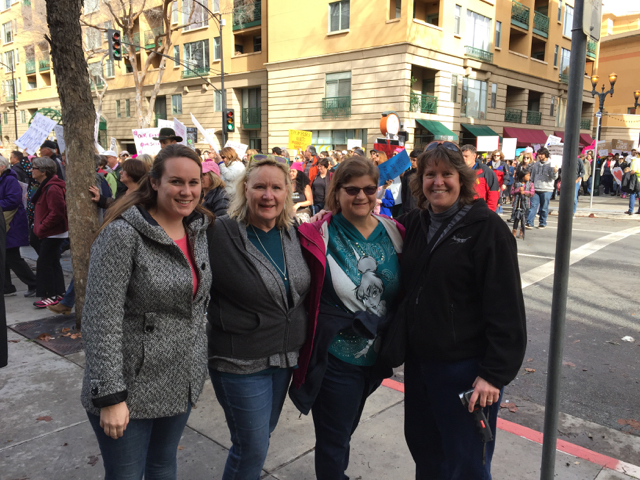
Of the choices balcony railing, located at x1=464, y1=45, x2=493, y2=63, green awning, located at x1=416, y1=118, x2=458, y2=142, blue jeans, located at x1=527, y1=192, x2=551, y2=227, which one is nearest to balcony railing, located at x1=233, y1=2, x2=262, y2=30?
balcony railing, located at x1=464, y1=45, x2=493, y2=63

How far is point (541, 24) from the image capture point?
35.2m

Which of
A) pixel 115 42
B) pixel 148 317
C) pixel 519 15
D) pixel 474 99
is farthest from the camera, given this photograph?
pixel 519 15

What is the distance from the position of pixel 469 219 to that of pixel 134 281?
1.44 metres

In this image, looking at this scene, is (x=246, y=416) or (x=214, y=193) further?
(x=214, y=193)

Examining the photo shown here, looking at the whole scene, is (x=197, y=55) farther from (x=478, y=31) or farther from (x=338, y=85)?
(x=478, y=31)

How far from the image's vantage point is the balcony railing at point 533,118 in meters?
36.4

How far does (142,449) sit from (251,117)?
1313 inches

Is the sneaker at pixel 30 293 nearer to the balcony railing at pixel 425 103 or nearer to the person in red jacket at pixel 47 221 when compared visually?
the person in red jacket at pixel 47 221

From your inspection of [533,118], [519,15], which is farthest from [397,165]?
[533,118]

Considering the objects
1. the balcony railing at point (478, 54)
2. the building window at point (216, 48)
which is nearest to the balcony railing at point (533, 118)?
the balcony railing at point (478, 54)

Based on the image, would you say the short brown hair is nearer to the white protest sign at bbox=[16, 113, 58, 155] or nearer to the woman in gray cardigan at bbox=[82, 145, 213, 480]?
the woman in gray cardigan at bbox=[82, 145, 213, 480]

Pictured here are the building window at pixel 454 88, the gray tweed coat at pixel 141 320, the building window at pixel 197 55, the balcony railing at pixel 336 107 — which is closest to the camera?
the gray tweed coat at pixel 141 320

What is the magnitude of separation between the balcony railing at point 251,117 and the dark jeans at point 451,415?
3239cm

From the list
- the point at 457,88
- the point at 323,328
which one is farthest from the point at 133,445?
the point at 457,88
